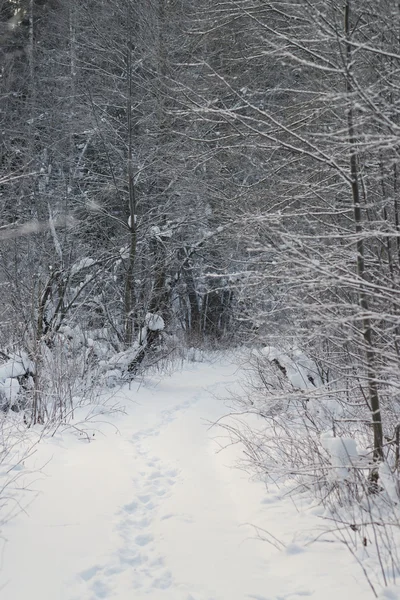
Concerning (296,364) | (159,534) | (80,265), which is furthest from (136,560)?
A: (80,265)

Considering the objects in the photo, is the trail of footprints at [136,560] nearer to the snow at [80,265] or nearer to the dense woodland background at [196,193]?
the dense woodland background at [196,193]

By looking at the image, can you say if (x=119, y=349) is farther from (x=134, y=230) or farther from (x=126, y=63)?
(x=126, y=63)

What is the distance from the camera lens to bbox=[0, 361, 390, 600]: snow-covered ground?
251 centimetres

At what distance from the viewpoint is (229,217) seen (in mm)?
6004

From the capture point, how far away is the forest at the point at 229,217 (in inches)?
122

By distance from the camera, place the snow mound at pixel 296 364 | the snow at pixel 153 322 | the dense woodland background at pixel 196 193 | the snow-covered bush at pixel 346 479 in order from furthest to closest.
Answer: the snow at pixel 153 322
the snow mound at pixel 296 364
the dense woodland background at pixel 196 193
the snow-covered bush at pixel 346 479

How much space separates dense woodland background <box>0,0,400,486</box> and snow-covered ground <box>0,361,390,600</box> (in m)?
0.84

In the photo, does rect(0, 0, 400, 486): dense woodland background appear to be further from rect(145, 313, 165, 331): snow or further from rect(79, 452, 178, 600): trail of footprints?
rect(79, 452, 178, 600): trail of footprints

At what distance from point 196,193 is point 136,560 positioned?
9.29m

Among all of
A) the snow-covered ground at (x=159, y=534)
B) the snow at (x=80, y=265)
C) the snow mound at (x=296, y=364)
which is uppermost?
the snow at (x=80, y=265)

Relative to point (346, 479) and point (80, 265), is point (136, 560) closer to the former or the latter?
point (346, 479)

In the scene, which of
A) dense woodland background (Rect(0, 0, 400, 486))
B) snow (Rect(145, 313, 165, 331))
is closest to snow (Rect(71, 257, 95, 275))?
dense woodland background (Rect(0, 0, 400, 486))

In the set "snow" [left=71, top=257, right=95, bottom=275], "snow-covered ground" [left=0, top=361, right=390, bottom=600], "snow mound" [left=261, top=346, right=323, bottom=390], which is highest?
"snow" [left=71, top=257, right=95, bottom=275]

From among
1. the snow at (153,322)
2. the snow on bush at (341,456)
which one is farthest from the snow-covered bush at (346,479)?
the snow at (153,322)
